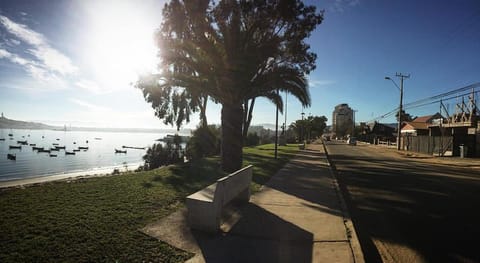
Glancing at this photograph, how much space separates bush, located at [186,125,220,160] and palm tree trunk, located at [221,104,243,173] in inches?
510

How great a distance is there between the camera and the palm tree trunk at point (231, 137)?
11.7 meters

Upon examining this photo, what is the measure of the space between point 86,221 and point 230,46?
8.27 meters

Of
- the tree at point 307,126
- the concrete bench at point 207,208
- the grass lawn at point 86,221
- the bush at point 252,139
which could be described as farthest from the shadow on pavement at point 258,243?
the tree at point 307,126

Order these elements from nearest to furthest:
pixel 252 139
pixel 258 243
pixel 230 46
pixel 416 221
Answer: pixel 258 243, pixel 416 221, pixel 230 46, pixel 252 139

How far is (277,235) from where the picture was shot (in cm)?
485

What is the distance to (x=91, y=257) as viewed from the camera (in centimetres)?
362

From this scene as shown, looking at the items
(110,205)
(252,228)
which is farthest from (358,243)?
(110,205)

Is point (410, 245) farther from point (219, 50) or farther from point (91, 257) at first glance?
point (219, 50)

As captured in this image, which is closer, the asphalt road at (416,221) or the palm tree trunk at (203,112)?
the asphalt road at (416,221)

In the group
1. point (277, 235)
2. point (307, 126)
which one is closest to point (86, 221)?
point (277, 235)

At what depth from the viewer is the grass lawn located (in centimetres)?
372

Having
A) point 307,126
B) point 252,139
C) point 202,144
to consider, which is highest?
point 307,126

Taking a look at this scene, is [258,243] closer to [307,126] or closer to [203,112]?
[203,112]

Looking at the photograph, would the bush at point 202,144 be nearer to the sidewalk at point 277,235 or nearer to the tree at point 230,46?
the tree at point 230,46
